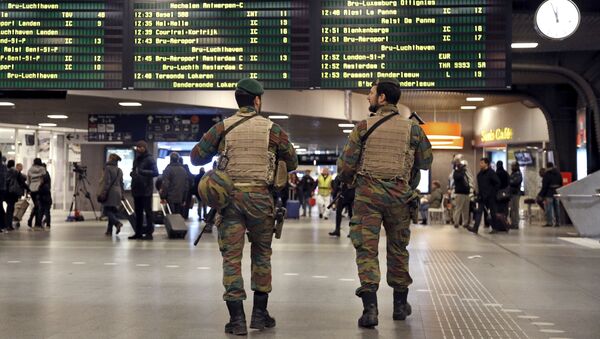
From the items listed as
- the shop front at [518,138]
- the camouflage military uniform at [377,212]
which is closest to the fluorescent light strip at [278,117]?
the shop front at [518,138]

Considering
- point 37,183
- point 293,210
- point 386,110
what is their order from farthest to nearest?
point 293,210
point 37,183
point 386,110

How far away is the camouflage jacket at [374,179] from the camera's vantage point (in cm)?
639

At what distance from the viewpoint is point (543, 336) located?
19.9 ft

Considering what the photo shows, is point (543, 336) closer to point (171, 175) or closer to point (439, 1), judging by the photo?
point (439, 1)

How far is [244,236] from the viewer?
610cm

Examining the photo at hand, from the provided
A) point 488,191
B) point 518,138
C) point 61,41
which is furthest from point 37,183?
point 518,138

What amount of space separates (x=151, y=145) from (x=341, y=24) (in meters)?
13.5

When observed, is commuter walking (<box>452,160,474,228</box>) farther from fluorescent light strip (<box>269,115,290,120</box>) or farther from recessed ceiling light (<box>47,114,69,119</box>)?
recessed ceiling light (<box>47,114,69,119</box>)

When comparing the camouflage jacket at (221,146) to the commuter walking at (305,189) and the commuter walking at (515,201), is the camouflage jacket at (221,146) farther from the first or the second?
the commuter walking at (305,189)

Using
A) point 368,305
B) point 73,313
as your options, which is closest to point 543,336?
point 368,305

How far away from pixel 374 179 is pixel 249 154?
0.97m

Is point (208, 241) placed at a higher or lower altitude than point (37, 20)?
lower

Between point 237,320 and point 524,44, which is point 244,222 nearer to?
point 237,320

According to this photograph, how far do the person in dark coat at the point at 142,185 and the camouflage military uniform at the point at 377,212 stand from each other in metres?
9.65
